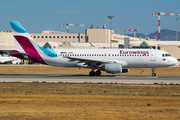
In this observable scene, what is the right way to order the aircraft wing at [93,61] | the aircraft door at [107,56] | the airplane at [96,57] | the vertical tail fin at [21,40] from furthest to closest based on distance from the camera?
the vertical tail fin at [21,40] → the aircraft door at [107,56] → the airplane at [96,57] → the aircraft wing at [93,61]

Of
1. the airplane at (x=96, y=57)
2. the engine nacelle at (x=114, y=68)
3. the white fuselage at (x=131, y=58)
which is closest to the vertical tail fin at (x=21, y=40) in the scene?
the airplane at (x=96, y=57)

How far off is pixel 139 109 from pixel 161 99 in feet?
15.2

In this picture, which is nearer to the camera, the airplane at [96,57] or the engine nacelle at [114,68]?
the engine nacelle at [114,68]

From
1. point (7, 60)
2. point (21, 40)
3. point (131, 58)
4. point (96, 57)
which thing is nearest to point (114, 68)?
point (131, 58)

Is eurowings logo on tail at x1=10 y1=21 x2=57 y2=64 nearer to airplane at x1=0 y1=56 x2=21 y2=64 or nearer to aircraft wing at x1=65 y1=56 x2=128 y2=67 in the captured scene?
aircraft wing at x1=65 y1=56 x2=128 y2=67

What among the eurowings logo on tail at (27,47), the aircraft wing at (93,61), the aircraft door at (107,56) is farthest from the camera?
the eurowings logo on tail at (27,47)

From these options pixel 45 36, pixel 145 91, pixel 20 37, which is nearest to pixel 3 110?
pixel 145 91

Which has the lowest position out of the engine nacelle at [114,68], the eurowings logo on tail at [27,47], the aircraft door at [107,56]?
the engine nacelle at [114,68]

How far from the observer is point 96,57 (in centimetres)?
4347

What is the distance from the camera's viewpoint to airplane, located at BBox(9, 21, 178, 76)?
4200cm

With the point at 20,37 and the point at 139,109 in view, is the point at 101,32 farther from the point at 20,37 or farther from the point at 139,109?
the point at 139,109

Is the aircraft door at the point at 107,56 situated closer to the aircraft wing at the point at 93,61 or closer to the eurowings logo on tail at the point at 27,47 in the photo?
the aircraft wing at the point at 93,61

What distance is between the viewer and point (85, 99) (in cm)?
2100

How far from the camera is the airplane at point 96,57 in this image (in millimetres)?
42000
